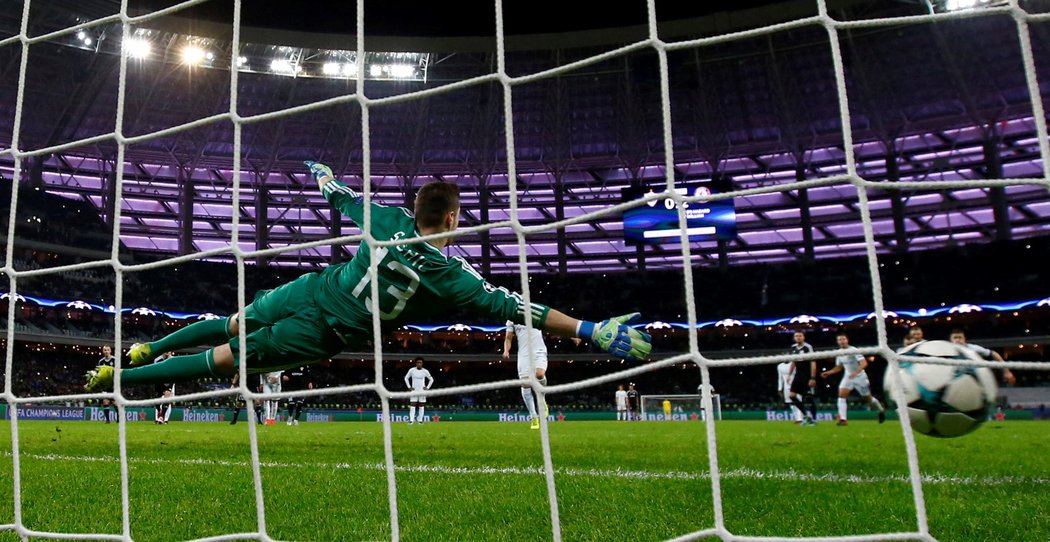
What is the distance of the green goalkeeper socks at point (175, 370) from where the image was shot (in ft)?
13.1

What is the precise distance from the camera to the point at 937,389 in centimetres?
333

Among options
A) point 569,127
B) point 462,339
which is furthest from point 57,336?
point 569,127

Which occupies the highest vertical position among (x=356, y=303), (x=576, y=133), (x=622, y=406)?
(x=576, y=133)

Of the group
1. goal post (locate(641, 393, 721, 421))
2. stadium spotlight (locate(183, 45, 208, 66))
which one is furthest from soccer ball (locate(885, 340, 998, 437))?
stadium spotlight (locate(183, 45, 208, 66))

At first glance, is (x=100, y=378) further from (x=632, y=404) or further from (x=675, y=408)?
(x=632, y=404)

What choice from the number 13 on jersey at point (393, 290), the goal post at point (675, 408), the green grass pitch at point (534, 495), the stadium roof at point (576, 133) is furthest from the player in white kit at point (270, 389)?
the goal post at point (675, 408)

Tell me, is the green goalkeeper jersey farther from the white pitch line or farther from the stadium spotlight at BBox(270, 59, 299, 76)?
the stadium spotlight at BBox(270, 59, 299, 76)

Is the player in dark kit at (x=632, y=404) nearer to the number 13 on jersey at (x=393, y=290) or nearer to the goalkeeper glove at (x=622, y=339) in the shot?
the number 13 on jersey at (x=393, y=290)

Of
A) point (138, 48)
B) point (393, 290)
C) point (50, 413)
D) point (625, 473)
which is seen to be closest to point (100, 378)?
point (393, 290)

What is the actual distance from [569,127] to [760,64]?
665 centimetres

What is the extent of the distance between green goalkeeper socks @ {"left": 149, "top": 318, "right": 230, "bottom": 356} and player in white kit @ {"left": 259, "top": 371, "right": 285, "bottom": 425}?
23.7ft

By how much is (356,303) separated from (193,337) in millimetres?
1081

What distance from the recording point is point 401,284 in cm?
370

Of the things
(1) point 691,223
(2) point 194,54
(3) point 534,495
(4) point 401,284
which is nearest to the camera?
(3) point 534,495
